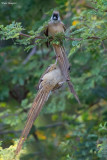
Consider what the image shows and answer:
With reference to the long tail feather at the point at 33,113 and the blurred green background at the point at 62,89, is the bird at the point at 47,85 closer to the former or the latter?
the long tail feather at the point at 33,113

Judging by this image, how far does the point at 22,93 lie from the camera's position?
8312 mm

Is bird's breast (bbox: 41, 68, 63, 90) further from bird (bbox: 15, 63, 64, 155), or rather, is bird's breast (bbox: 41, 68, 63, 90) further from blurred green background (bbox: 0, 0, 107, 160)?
blurred green background (bbox: 0, 0, 107, 160)

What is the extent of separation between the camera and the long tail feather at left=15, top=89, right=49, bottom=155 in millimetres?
3359

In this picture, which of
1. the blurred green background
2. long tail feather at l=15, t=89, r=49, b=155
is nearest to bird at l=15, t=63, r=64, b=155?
long tail feather at l=15, t=89, r=49, b=155

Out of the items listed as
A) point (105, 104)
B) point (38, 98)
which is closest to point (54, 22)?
point (38, 98)

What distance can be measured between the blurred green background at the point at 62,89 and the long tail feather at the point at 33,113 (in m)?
0.79

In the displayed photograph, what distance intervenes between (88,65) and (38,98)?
4.19 m

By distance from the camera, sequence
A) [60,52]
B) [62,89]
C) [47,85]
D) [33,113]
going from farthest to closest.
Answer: [62,89] < [60,52] < [47,85] < [33,113]

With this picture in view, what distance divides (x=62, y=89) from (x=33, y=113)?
3.56 m

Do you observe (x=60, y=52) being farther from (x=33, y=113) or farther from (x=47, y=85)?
(x=33, y=113)

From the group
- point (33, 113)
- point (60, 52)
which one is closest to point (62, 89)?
point (60, 52)

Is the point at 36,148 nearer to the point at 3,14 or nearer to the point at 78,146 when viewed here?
the point at 78,146

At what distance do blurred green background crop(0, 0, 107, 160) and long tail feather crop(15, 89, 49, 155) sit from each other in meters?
0.79

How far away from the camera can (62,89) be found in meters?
7.03
